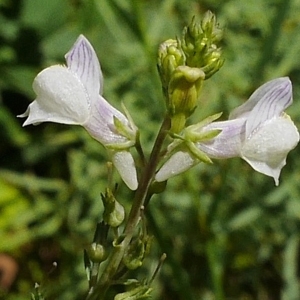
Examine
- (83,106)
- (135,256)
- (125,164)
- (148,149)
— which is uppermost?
(83,106)

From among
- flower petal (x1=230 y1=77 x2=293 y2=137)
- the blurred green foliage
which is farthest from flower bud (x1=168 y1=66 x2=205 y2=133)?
the blurred green foliage

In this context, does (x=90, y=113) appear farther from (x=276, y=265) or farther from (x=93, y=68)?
(x=276, y=265)

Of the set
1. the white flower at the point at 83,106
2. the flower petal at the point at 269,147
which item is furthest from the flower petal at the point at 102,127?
the flower petal at the point at 269,147

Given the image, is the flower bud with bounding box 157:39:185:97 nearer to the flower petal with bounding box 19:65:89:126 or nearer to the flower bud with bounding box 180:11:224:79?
the flower bud with bounding box 180:11:224:79

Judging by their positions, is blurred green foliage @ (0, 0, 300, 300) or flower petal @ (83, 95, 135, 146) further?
blurred green foliage @ (0, 0, 300, 300)

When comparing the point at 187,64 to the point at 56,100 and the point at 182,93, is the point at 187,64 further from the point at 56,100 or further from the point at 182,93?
the point at 56,100

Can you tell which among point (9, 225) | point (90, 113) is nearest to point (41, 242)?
point (9, 225)

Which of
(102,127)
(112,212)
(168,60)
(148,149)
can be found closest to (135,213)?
(112,212)
